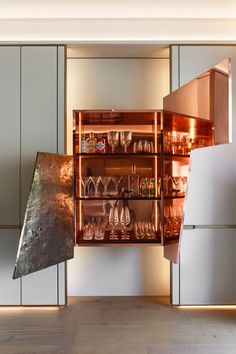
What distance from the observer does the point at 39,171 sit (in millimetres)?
2814

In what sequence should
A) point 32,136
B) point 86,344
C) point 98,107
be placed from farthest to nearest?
point 98,107, point 32,136, point 86,344

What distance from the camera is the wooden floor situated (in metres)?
2.56

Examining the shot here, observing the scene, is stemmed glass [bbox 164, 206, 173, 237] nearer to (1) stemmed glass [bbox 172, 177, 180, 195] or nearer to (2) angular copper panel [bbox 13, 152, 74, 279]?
(1) stemmed glass [bbox 172, 177, 180, 195]

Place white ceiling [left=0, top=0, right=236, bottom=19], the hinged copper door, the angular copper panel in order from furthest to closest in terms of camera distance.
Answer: white ceiling [left=0, top=0, right=236, bottom=19], the angular copper panel, the hinged copper door

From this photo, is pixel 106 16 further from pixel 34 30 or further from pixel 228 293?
pixel 228 293

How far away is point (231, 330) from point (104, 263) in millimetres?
1541

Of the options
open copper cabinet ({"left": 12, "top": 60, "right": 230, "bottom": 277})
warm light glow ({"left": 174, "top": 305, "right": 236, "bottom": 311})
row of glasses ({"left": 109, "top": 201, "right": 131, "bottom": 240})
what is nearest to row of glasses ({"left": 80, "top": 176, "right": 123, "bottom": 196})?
open copper cabinet ({"left": 12, "top": 60, "right": 230, "bottom": 277})

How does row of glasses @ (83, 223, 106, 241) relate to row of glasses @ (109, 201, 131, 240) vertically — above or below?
below

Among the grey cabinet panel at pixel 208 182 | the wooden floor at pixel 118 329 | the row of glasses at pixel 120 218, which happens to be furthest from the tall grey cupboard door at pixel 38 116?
the grey cabinet panel at pixel 208 182

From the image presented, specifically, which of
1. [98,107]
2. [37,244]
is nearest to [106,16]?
[98,107]

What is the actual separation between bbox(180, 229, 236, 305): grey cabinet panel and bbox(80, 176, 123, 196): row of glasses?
913mm

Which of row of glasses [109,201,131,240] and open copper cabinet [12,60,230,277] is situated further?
Result: row of glasses [109,201,131,240]

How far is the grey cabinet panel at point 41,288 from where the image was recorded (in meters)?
3.33

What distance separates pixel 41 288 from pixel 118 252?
0.97m
